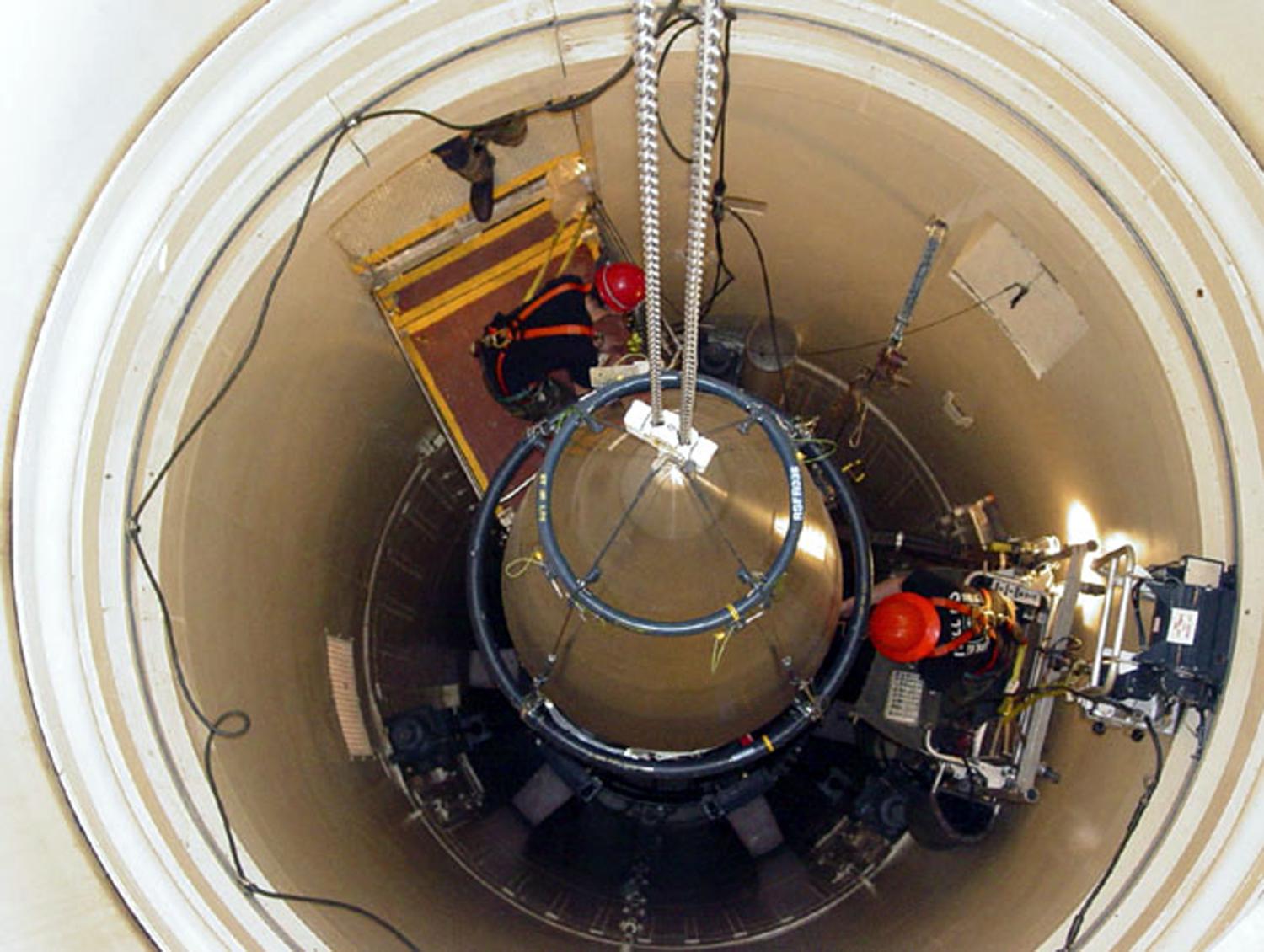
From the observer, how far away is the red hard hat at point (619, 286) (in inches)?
203

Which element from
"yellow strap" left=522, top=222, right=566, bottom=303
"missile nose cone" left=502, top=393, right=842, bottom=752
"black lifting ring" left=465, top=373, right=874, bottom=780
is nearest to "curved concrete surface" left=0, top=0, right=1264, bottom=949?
"yellow strap" left=522, top=222, right=566, bottom=303

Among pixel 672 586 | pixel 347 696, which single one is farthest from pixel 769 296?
pixel 347 696

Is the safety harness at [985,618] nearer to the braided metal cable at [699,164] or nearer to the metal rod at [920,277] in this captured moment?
the metal rod at [920,277]

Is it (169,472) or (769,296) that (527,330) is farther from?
(169,472)

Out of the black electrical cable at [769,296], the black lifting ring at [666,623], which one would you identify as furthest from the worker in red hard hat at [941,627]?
the black electrical cable at [769,296]

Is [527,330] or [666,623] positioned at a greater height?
[527,330]

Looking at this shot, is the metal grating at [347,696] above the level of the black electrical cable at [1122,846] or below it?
above

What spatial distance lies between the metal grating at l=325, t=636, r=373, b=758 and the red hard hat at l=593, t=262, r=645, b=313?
2244mm

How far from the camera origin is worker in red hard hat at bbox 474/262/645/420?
513 cm

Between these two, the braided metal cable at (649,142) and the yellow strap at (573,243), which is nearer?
the braided metal cable at (649,142)

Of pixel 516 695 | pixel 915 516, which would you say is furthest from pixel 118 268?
pixel 915 516

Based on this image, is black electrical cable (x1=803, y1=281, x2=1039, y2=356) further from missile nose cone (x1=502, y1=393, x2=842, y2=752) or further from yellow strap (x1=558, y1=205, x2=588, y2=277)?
yellow strap (x1=558, y1=205, x2=588, y2=277)

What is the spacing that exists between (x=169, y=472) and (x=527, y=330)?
1.83 metres

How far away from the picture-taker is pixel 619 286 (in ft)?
17.0
